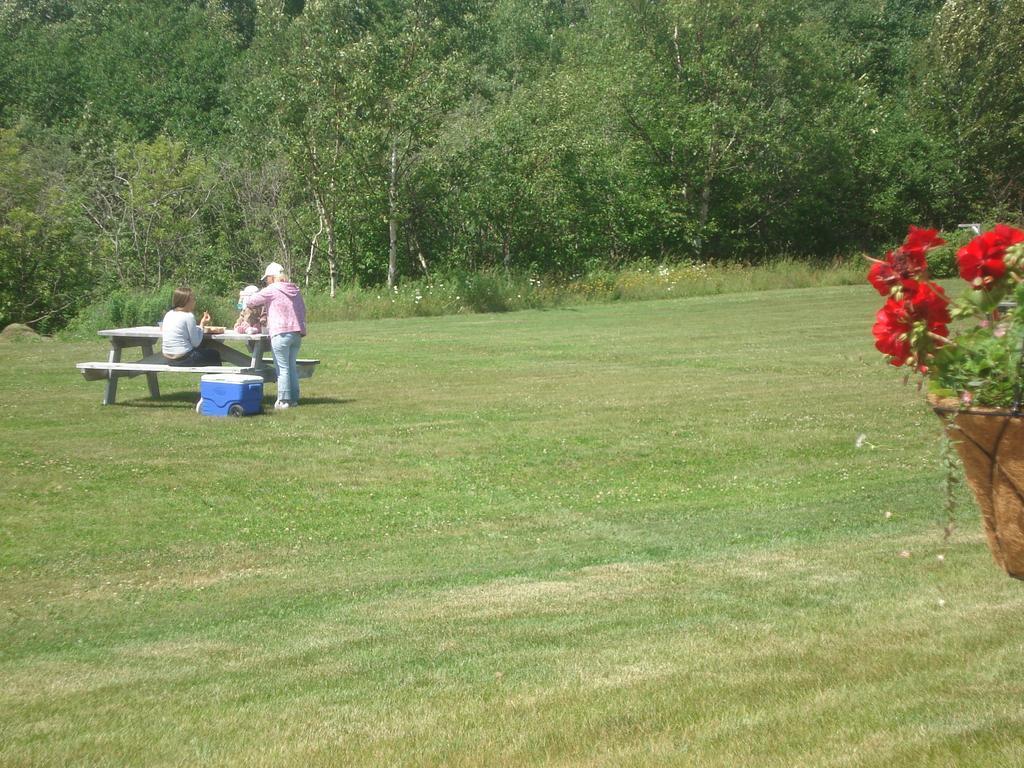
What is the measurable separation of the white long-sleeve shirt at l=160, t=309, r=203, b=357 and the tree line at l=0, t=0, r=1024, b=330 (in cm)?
1735

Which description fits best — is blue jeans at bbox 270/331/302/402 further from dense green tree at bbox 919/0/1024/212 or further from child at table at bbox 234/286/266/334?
dense green tree at bbox 919/0/1024/212

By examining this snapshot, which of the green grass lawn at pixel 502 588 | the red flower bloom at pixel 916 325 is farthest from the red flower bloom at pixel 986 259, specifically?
the green grass lawn at pixel 502 588

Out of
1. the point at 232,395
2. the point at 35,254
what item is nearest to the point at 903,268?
the point at 232,395

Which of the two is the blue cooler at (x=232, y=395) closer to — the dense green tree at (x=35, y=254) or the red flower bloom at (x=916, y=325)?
the red flower bloom at (x=916, y=325)

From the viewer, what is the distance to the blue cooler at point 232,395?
45.9 ft

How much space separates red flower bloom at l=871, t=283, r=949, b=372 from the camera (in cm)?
405

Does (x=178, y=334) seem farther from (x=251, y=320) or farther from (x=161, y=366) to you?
(x=251, y=320)

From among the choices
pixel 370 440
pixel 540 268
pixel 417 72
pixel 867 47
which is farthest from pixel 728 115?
pixel 370 440

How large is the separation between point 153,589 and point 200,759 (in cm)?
300

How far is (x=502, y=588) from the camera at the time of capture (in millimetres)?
6969

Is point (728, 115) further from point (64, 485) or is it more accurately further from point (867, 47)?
point (64, 485)

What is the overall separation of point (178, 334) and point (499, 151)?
2792 centimetres

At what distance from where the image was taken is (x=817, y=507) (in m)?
9.00

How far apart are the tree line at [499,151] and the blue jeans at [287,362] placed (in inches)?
739
